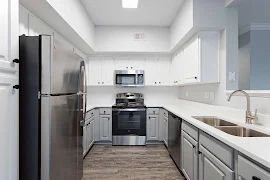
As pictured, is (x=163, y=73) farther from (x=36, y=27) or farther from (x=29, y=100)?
(x=29, y=100)

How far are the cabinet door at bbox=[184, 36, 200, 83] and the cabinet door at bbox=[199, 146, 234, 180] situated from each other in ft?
4.43

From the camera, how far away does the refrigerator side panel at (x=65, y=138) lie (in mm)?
1618

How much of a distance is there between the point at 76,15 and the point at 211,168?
8.69ft

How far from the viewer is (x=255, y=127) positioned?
1.84m

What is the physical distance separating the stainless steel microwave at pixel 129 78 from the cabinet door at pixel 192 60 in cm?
135

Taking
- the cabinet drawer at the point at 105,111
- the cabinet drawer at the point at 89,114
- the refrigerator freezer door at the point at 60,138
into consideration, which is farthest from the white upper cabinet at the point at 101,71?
the refrigerator freezer door at the point at 60,138

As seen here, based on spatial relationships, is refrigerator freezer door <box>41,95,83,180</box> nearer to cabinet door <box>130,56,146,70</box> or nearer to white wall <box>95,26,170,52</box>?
white wall <box>95,26,170,52</box>

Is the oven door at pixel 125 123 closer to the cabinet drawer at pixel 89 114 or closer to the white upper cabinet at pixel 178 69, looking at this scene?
the cabinet drawer at pixel 89 114

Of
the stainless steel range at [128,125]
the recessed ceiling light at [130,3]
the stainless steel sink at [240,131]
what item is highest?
the recessed ceiling light at [130,3]

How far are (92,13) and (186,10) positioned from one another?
1760 mm

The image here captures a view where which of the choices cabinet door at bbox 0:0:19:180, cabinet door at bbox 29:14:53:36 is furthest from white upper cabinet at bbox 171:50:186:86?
cabinet door at bbox 0:0:19:180

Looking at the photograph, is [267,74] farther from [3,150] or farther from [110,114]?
[3,150]

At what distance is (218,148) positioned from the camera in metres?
1.55

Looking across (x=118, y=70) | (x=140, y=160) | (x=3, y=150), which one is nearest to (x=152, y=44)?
(x=118, y=70)
